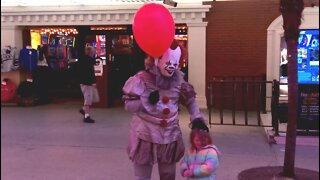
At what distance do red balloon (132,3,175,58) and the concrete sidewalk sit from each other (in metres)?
1.42

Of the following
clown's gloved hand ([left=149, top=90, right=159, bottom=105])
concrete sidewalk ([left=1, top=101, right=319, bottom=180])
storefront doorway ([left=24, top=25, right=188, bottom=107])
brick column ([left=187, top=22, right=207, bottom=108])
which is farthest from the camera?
storefront doorway ([left=24, top=25, right=188, bottom=107])

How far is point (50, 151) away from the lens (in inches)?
269

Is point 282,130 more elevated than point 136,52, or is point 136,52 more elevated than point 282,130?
point 136,52

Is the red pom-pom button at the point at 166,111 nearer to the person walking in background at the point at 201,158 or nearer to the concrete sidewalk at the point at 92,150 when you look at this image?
the person walking in background at the point at 201,158

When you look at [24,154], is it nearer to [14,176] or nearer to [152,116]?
[14,176]

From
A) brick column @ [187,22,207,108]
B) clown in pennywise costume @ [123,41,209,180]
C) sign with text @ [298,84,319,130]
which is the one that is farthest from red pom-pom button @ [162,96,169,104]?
brick column @ [187,22,207,108]

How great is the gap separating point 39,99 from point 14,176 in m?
6.96

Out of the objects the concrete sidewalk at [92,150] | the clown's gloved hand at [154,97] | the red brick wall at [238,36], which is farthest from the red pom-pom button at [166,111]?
the red brick wall at [238,36]

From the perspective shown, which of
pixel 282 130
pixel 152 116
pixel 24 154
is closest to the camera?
pixel 152 116

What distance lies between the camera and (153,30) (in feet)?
12.6

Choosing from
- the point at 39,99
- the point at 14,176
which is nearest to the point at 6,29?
the point at 39,99

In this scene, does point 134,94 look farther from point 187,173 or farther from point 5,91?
point 5,91

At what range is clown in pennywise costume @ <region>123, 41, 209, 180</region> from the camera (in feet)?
13.0

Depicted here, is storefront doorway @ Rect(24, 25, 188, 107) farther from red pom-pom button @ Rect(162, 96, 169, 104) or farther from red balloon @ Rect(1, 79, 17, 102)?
red pom-pom button @ Rect(162, 96, 169, 104)
